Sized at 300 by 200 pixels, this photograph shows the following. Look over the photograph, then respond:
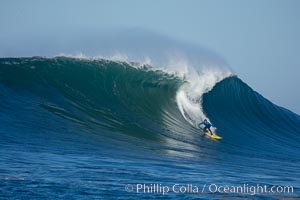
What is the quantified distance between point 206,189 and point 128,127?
262 inches

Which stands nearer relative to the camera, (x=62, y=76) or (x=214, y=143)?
(x=214, y=143)

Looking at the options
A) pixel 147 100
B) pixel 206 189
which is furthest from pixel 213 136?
pixel 206 189

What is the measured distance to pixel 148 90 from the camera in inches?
784

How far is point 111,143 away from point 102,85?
5862 millimetres

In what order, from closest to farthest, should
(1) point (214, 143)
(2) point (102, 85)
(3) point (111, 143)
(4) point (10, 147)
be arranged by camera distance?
1. (4) point (10, 147)
2. (3) point (111, 143)
3. (1) point (214, 143)
4. (2) point (102, 85)

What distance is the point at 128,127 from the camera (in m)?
15.5

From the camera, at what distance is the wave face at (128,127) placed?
9.80 meters

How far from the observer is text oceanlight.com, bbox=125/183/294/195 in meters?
8.54

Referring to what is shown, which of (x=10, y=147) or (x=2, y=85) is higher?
(x=2, y=85)

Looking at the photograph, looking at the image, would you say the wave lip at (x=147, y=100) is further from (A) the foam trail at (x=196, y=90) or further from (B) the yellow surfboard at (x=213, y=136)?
(B) the yellow surfboard at (x=213, y=136)

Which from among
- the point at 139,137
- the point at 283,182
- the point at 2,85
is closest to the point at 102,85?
the point at 2,85

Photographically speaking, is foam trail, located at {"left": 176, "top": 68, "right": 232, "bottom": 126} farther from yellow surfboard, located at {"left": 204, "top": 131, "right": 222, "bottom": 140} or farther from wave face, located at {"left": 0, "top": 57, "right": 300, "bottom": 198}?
yellow surfboard, located at {"left": 204, "top": 131, "right": 222, "bottom": 140}

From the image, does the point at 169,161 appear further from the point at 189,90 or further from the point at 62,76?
the point at 189,90

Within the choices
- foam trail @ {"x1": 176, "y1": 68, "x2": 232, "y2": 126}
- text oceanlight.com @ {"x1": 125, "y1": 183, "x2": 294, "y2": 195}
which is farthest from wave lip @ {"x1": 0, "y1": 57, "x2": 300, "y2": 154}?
text oceanlight.com @ {"x1": 125, "y1": 183, "x2": 294, "y2": 195}
